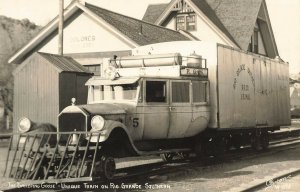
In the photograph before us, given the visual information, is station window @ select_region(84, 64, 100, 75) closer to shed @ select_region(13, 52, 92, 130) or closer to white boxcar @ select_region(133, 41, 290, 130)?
shed @ select_region(13, 52, 92, 130)

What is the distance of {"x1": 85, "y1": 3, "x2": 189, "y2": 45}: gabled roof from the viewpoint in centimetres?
2050

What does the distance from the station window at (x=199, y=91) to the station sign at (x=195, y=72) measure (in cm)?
22

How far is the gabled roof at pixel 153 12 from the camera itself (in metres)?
33.7

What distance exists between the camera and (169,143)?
38.1ft

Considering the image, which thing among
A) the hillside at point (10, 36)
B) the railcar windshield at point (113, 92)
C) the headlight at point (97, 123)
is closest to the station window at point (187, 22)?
the hillside at point (10, 36)

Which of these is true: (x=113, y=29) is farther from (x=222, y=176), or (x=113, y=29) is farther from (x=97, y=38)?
(x=222, y=176)

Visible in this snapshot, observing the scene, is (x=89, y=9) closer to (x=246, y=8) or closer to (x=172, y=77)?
(x=172, y=77)

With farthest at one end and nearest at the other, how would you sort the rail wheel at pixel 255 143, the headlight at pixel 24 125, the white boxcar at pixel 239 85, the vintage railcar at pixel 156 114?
the rail wheel at pixel 255 143, the white boxcar at pixel 239 85, the headlight at pixel 24 125, the vintage railcar at pixel 156 114

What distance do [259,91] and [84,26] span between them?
9.45 metres

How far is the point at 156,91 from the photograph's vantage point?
35.6ft

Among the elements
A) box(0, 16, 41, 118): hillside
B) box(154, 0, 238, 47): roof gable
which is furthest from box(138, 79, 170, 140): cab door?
box(0, 16, 41, 118): hillside

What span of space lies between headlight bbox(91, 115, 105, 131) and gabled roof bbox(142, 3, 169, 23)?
80.7 feet

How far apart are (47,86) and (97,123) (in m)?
6.37

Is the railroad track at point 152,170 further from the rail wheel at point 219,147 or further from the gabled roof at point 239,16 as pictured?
the gabled roof at point 239,16
